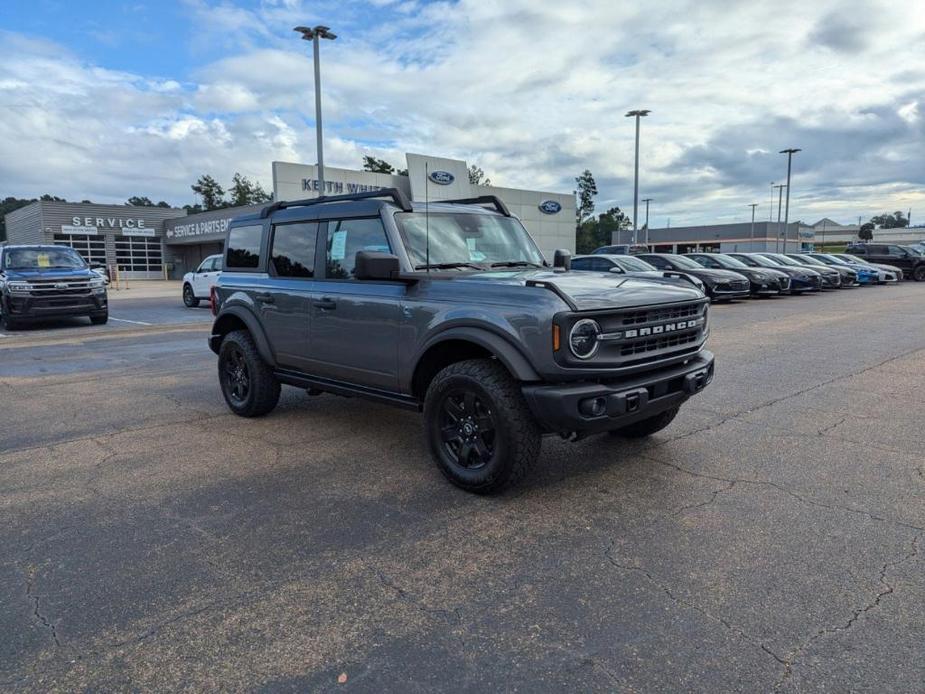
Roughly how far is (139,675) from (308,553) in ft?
3.44

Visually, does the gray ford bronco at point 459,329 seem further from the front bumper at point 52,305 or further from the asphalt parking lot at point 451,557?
the front bumper at point 52,305

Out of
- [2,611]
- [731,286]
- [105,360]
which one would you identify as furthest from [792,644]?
[731,286]

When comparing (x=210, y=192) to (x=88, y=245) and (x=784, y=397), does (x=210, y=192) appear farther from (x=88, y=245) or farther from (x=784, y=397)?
(x=784, y=397)

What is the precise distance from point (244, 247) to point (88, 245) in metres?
48.4

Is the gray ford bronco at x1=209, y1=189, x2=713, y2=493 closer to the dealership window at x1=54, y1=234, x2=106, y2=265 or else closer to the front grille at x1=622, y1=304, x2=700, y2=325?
the front grille at x1=622, y1=304, x2=700, y2=325

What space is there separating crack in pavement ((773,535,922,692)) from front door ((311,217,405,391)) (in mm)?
2954

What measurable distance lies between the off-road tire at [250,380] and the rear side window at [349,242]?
128 cm

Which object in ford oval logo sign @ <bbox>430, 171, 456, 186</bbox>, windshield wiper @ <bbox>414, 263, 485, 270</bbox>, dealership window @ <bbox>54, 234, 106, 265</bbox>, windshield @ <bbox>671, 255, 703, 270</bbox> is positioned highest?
ford oval logo sign @ <bbox>430, 171, 456, 186</bbox>

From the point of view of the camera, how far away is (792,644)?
256cm

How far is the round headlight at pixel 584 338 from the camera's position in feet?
12.2

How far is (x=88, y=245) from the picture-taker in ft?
155

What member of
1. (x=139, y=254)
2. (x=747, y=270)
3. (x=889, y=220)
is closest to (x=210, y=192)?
(x=139, y=254)

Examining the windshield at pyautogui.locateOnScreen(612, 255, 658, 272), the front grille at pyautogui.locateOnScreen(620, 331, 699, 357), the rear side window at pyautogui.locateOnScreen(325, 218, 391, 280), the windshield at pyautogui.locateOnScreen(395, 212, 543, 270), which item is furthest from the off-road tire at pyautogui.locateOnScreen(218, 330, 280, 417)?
the windshield at pyautogui.locateOnScreen(612, 255, 658, 272)

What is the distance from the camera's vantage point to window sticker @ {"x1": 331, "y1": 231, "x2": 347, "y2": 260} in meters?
5.25
